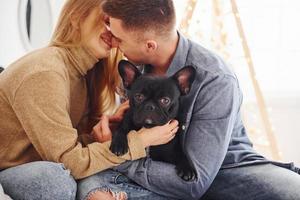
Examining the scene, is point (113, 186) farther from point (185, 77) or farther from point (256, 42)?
point (256, 42)

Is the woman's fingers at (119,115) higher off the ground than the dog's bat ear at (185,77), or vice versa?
the dog's bat ear at (185,77)

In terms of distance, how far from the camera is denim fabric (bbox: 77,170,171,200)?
1374 mm

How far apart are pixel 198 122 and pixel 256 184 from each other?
1.00 feet

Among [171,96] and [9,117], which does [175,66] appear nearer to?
[171,96]

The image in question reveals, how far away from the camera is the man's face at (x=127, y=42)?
1.50m

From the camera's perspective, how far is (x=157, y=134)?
1407 millimetres

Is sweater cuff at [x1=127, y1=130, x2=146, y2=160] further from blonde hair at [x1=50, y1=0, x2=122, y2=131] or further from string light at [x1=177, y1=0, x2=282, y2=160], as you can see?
string light at [x1=177, y1=0, x2=282, y2=160]

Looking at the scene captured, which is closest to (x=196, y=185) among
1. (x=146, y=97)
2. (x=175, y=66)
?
(x=146, y=97)

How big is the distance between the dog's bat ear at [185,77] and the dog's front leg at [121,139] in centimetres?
21

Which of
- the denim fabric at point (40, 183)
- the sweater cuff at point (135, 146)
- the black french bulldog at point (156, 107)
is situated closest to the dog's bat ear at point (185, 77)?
the black french bulldog at point (156, 107)

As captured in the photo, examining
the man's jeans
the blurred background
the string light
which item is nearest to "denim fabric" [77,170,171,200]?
the man's jeans

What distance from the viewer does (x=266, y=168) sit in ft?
5.09

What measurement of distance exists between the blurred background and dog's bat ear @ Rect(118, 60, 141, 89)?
1238mm

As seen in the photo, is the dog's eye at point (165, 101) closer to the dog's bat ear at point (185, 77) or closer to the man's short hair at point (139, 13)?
the dog's bat ear at point (185, 77)
